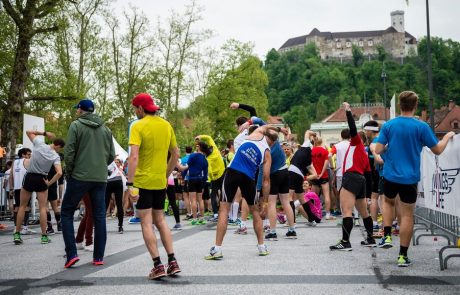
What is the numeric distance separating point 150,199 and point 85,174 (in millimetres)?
1263

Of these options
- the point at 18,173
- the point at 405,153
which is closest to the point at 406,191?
the point at 405,153

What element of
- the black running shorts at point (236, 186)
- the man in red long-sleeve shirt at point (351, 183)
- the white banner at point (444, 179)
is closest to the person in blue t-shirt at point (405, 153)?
the white banner at point (444, 179)

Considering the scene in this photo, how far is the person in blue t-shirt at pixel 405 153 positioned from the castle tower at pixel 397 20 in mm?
189486

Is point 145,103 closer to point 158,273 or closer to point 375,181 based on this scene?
point 158,273

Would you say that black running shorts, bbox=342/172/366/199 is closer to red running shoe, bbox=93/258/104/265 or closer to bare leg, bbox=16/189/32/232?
red running shoe, bbox=93/258/104/265

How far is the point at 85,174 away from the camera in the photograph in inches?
276

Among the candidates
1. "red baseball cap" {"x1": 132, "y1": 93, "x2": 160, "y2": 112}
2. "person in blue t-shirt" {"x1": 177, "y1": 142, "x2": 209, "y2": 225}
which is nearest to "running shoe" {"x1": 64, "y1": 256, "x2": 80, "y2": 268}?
"red baseball cap" {"x1": 132, "y1": 93, "x2": 160, "y2": 112}

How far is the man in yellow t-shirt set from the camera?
20.1 ft

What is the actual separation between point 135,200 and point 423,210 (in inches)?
280

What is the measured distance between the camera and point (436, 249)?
27.0ft

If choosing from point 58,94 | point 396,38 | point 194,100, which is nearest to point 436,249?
point 58,94

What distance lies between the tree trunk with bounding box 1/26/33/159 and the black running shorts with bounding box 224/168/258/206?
1465 centimetres

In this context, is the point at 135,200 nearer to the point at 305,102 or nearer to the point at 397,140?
the point at 397,140

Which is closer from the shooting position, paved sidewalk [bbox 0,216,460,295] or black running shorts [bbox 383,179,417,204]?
paved sidewalk [bbox 0,216,460,295]
